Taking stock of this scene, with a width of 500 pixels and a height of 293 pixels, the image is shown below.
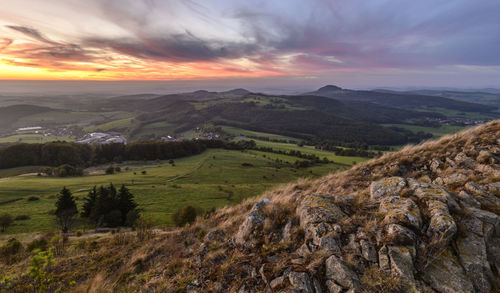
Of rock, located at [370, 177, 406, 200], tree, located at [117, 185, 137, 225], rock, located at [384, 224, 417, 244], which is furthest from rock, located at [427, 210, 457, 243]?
tree, located at [117, 185, 137, 225]

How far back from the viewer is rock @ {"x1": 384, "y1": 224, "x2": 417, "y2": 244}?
5.31 meters

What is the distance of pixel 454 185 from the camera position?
8062 millimetres

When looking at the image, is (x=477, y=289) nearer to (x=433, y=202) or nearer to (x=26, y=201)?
(x=433, y=202)

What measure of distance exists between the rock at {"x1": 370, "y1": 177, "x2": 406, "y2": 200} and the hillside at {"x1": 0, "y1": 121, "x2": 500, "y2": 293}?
0.04m

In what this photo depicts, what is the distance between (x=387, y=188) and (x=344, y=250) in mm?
4370

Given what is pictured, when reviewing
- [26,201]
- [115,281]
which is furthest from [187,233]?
[26,201]

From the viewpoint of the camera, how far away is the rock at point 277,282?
5.26 m

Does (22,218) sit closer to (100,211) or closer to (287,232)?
(100,211)

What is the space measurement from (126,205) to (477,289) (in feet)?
137

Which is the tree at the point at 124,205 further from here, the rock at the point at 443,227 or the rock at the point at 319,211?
the rock at the point at 443,227

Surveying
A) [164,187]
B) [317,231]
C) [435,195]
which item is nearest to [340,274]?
[317,231]

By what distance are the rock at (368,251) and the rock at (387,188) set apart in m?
3.30

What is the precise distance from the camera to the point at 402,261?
15.9ft

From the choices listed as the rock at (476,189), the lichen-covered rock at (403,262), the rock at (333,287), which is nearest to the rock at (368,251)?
the lichen-covered rock at (403,262)
